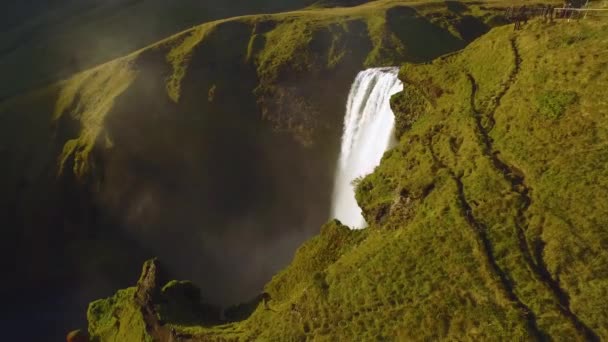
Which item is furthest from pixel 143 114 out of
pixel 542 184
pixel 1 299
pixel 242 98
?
pixel 542 184

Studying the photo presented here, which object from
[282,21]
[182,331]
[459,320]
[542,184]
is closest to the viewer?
[459,320]

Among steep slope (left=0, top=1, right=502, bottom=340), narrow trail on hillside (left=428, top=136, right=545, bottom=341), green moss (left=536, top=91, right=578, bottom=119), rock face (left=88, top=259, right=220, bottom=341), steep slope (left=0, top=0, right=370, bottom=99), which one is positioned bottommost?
narrow trail on hillside (left=428, top=136, right=545, bottom=341)

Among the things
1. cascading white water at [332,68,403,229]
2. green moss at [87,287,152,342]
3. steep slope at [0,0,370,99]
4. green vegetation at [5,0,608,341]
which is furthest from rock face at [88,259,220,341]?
steep slope at [0,0,370,99]

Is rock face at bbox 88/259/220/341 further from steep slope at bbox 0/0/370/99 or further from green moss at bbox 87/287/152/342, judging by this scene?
steep slope at bbox 0/0/370/99

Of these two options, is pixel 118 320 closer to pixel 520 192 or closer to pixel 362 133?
pixel 520 192

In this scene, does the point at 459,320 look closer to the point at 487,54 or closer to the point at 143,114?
the point at 487,54

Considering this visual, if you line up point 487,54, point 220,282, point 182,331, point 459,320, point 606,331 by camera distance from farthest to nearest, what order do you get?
point 220,282
point 487,54
point 182,331
point 459,320
point 606,331
